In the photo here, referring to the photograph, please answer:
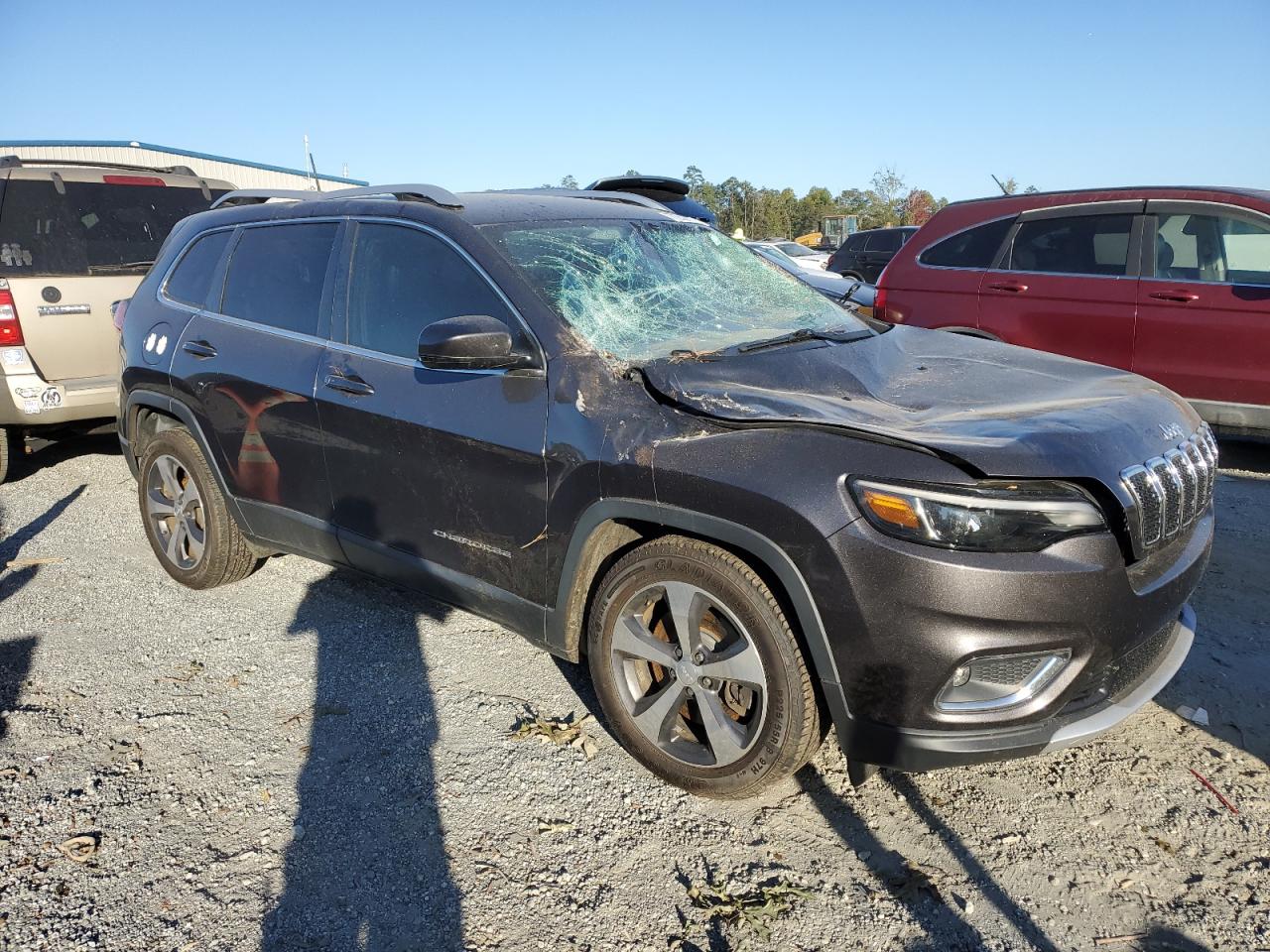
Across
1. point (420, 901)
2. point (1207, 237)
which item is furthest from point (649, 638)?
point (1207, 237)

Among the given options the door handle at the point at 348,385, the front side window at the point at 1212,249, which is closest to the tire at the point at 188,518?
the door handle at the point at 348,385

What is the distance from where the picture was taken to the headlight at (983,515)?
86.7 inches

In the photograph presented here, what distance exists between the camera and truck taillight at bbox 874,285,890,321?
6973 millimetres

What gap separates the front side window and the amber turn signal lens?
15.6 feet

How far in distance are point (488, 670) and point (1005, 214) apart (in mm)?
5220

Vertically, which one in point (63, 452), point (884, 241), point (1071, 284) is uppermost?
point (884, 241)

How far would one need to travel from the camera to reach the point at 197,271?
4.32 m

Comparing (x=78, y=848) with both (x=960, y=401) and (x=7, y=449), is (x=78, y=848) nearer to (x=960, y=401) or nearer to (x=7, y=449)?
(x=960, y=401)

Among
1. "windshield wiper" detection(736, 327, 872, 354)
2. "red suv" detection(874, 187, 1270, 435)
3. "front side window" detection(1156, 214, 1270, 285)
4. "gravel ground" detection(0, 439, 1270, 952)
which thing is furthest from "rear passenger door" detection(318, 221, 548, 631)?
"front side window" detection(1156, 214, 1270, 285)

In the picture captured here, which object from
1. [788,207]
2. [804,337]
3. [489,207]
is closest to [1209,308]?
[804,337]

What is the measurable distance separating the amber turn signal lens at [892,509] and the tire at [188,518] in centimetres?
319

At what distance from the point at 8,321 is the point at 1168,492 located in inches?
254

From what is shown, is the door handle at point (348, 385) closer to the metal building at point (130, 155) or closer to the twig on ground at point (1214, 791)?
the twig on ground at point (1214, 791)

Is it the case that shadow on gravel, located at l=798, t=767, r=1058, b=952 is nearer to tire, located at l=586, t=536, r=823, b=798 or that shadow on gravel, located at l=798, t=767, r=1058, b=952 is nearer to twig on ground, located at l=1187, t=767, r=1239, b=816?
tire, located at l=586, t=536, r=823, b=798
